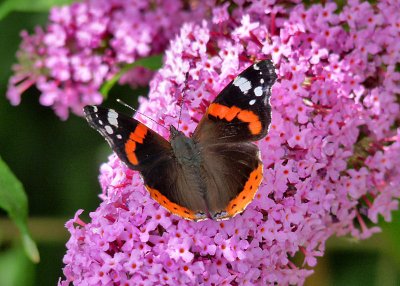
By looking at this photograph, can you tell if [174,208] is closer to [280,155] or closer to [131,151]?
[131,151]

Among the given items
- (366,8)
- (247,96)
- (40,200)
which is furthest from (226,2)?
(40,200)

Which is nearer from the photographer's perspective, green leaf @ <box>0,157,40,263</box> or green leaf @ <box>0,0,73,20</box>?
green leaf @ <box>0,157,40,263</box>

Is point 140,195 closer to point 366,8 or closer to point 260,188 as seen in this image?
point 260,188

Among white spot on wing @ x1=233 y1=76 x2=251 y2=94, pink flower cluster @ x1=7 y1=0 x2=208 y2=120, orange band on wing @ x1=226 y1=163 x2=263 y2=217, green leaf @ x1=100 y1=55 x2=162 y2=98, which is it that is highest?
pink flower cluster @ x1=7 y1=0 x2=208 y2=120

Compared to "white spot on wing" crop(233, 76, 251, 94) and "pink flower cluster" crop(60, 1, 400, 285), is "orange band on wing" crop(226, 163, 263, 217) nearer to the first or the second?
"pink flower cluster" crop(60, 1, 400, 285)

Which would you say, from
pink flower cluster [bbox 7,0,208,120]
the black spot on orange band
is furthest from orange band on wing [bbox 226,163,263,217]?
pink flower cluster [bbox 7,0,208,120]

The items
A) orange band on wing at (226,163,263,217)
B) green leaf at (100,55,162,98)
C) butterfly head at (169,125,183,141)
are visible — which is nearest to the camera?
orange band on wing at (226,163,263,217)

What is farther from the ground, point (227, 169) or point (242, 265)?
point (227, 169)
